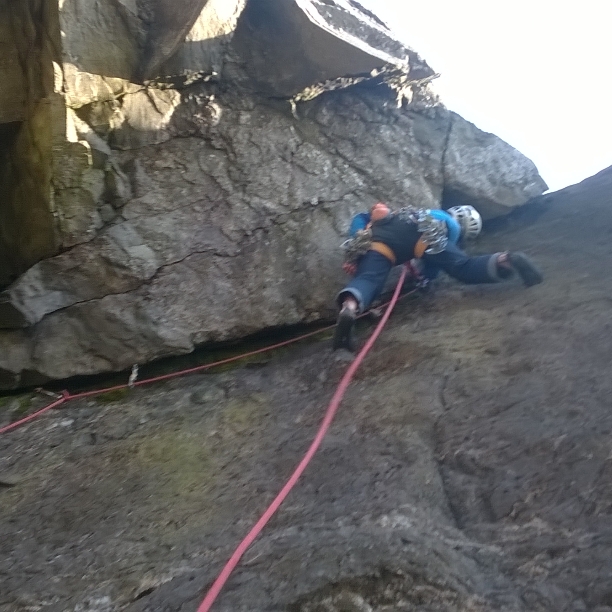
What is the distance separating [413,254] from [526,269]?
0.67 metres

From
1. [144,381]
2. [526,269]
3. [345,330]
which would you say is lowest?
[144,381]

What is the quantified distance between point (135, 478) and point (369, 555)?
1137 millimetres

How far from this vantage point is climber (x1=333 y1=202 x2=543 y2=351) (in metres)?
3.40

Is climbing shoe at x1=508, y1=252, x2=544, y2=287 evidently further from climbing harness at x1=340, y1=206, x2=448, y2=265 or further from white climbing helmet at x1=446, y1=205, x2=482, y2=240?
white climbing helmet at x1=446, y1=205, x2=482, y2=240

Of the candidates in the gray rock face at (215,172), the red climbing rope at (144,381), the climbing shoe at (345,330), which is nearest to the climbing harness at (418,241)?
the gray rock face at (215,172)

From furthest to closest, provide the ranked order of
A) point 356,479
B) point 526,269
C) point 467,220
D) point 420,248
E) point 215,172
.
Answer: point 467,220 → point 215,172 → point 420,248 → point 526,269 → point 356,479

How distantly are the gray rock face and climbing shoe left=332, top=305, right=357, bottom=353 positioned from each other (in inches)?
18.4

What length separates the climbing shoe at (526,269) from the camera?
3379 millimetres

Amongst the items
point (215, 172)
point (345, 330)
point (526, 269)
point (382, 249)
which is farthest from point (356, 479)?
point (215, 172)

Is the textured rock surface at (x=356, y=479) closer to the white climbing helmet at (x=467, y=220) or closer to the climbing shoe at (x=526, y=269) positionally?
the climbing shoe at (x=526, y=269)

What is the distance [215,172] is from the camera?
3752 millimetres

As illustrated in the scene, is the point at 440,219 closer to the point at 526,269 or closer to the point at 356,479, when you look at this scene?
the point at 526,269

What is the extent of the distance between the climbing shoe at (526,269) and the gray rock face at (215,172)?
0.96 metres

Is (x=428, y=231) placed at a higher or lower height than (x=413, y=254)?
higher
